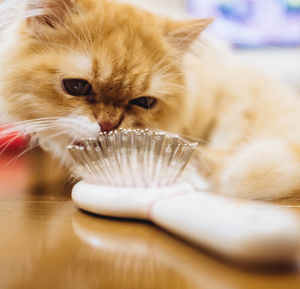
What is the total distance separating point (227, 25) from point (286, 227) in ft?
9.33

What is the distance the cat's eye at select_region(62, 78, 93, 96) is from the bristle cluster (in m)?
0.21

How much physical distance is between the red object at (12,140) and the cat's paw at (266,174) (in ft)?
1.79

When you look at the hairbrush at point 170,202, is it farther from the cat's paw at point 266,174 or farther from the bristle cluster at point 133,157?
the cat's paw at point 266,174

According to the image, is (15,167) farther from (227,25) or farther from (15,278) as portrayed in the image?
(227,25)

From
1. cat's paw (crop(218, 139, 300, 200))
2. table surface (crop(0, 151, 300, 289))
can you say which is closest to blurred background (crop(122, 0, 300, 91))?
cat's paw (crop(218, 139, 300, 200))

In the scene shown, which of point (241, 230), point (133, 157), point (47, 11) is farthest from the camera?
point (47, 11)

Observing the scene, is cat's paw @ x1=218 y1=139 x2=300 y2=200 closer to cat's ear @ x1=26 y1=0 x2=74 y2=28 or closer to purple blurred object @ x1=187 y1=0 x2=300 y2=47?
cat's ear @ x1=26 y1=0 x2=74 y2=28

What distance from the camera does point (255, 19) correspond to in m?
2.83

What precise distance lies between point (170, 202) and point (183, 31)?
0.65 m

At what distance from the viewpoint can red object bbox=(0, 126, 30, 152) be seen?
2.82 feet

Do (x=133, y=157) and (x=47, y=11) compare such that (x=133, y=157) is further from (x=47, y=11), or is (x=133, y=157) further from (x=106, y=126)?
(x=47, y=11)

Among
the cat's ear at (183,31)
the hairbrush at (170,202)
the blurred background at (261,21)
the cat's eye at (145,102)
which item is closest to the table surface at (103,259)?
the hairbrush at (170,202)

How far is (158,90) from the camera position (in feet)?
2.92

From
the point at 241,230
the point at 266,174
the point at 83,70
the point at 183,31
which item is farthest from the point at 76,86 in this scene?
the point at 241,230
